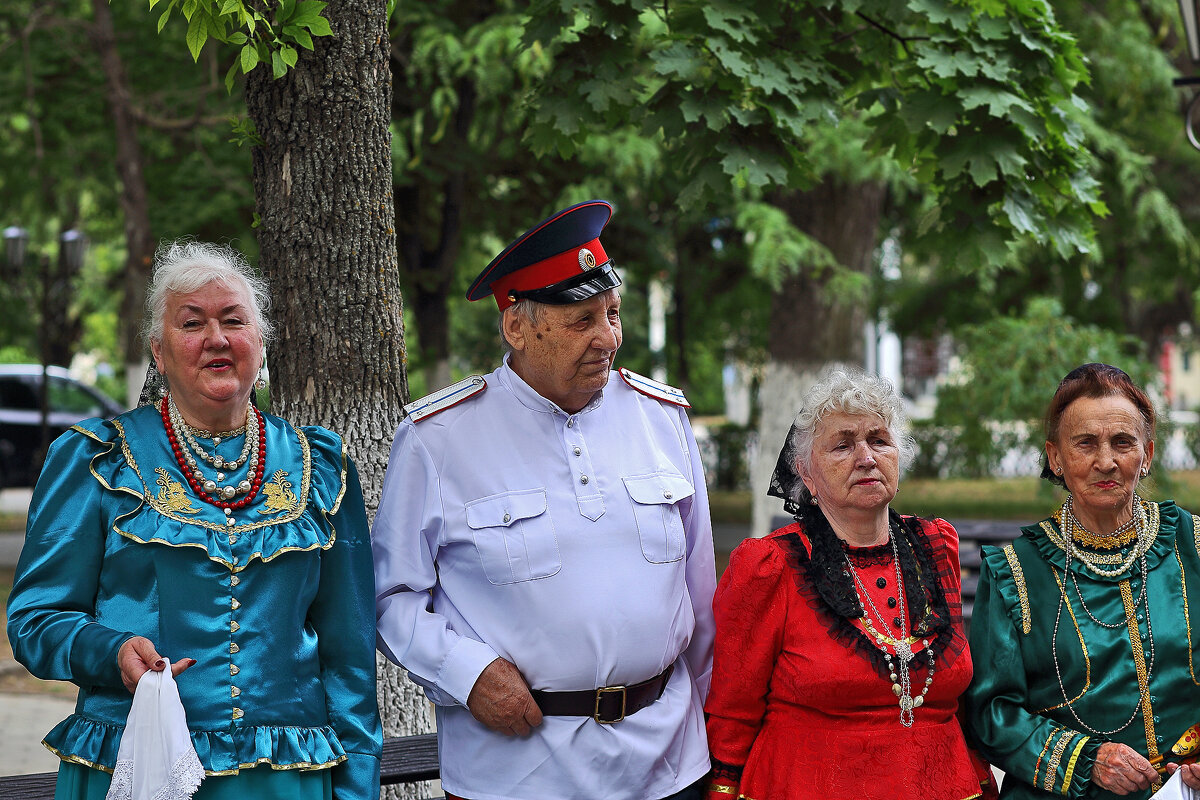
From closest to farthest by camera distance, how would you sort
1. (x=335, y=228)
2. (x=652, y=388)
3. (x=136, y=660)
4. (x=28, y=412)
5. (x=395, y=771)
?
(x=136, y=660) → (x=652, y=388) → (x=395, y=771) → (x=335, y=228) → (x=28, y=412)

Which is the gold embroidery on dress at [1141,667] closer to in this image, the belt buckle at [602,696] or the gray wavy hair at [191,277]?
the belt buckle at [602,696]

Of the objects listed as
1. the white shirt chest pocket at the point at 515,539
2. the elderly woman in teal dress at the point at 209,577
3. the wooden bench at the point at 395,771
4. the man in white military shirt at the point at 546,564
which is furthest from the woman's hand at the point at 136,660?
the wooden bench at the point at 395,771

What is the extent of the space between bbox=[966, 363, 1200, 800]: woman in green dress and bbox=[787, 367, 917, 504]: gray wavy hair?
0.36 m

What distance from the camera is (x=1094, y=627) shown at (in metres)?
2.79

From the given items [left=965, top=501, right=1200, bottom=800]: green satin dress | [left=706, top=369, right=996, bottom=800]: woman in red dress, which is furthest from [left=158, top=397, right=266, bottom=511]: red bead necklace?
[left=965, top=501, right=1200, bottom=800]: green satin dress

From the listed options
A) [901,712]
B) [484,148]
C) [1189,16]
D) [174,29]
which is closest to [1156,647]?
[901,712]

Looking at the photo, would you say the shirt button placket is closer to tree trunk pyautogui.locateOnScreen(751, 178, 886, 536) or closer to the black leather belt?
the black leather belt

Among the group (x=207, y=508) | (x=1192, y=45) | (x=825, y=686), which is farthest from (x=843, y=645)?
(x=1192, y=45)

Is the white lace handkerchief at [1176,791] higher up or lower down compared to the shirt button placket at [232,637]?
lower down

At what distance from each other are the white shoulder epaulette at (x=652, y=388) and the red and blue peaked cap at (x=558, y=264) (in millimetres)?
306

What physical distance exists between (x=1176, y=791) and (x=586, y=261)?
5.64ft

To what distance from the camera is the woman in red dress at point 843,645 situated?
8.95 ft

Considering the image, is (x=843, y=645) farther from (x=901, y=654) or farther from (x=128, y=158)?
(x=128, y=158)

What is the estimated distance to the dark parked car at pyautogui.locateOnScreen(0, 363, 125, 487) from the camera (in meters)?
17.3
